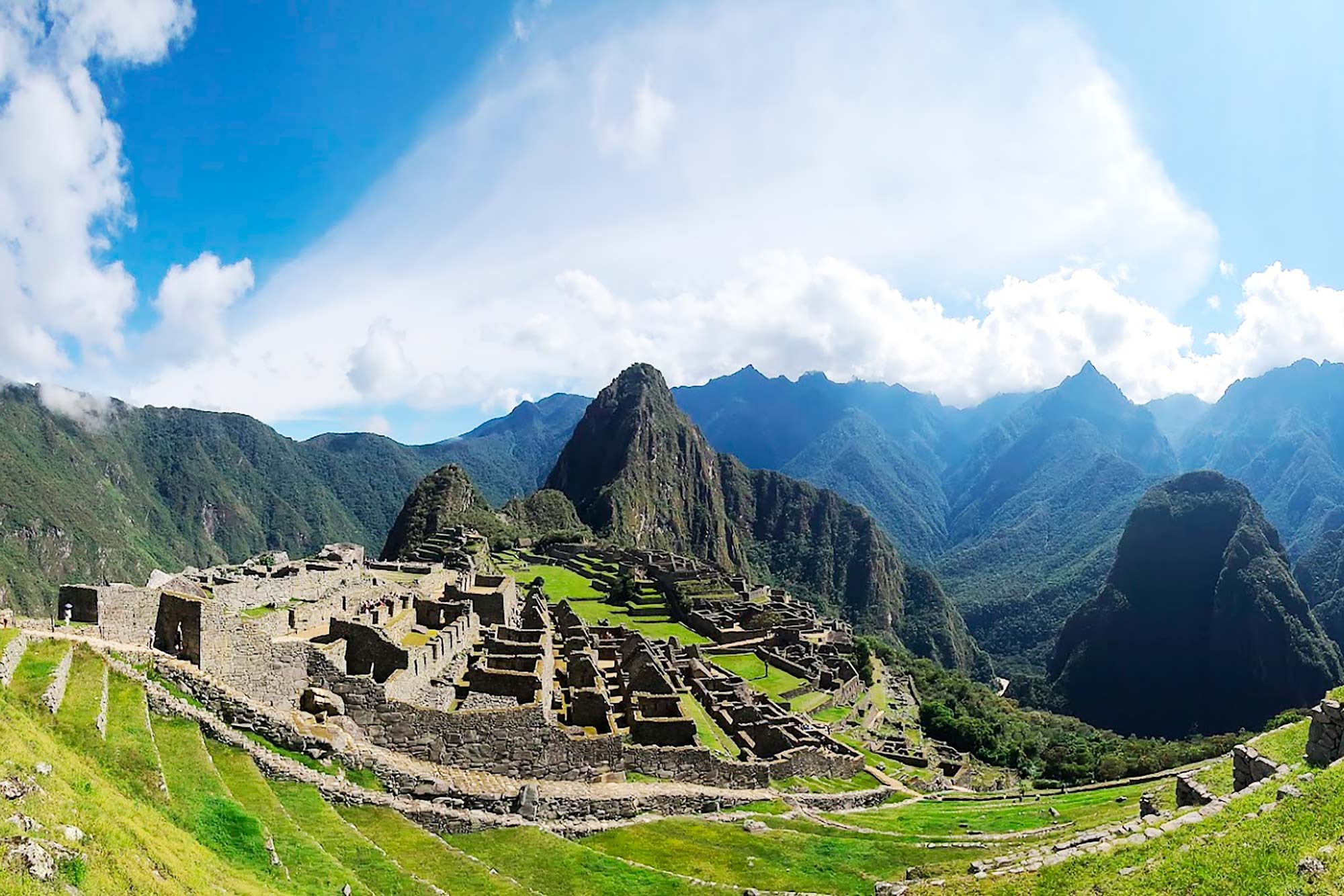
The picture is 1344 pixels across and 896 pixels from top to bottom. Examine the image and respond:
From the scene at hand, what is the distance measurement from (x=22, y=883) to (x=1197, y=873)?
13.3 meters

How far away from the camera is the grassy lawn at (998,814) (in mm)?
25688

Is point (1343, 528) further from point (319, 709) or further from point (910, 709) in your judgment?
point (319, 709)

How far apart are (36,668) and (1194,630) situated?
656 feet

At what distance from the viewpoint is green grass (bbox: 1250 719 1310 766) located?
1521 cm

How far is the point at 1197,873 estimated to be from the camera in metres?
10.4

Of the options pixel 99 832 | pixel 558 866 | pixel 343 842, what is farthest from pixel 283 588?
pixel 99 832

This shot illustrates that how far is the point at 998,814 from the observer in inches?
1203

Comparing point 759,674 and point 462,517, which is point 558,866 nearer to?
point 759,674

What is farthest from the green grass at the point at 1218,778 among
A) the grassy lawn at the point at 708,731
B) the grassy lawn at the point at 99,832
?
the grassy lawn at the point at 99,832

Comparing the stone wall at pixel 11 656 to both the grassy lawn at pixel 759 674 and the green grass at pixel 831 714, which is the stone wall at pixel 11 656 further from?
the green grass at pixel 831 714

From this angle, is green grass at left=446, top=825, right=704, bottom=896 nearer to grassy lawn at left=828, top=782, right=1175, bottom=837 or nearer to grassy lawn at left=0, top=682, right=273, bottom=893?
grassy lawn at left=0, top=682, right=273, bottom=893

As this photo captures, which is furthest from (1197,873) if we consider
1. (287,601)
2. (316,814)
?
(287,601)

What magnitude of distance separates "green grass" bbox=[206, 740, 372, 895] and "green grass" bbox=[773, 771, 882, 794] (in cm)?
1952

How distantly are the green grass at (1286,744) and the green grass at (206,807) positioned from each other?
1830 centimetres
